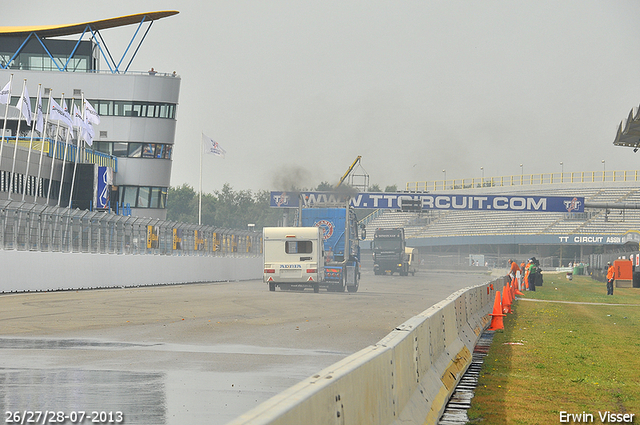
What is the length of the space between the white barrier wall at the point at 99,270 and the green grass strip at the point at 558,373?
56.3 feet

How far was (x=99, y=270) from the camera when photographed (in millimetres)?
34875

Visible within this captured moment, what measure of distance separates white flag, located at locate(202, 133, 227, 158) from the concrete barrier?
55.9m

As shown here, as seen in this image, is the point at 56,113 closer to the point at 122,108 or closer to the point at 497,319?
the point at 122,108

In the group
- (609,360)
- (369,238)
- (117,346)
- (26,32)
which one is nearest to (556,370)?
(609,360)

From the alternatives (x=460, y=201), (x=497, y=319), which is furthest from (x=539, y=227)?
(x=497, y=319)

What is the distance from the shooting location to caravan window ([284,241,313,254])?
3478cm

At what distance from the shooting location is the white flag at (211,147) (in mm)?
67625

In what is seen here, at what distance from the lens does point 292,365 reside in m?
11.6

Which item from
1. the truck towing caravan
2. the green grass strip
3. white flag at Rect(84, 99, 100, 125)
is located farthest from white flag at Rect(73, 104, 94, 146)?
the green grass strip

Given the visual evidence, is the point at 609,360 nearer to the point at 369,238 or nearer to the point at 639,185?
the point at 639,185

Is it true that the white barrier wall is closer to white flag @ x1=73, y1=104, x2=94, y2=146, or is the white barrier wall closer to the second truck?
white flag @ x1=73, y1=104, x2=94, y2=146

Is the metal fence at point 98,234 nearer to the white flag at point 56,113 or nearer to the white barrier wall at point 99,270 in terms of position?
the white barrier wall at point 99,270

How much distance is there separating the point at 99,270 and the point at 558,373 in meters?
26.4

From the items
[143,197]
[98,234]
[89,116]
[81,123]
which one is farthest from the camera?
[143,197]
